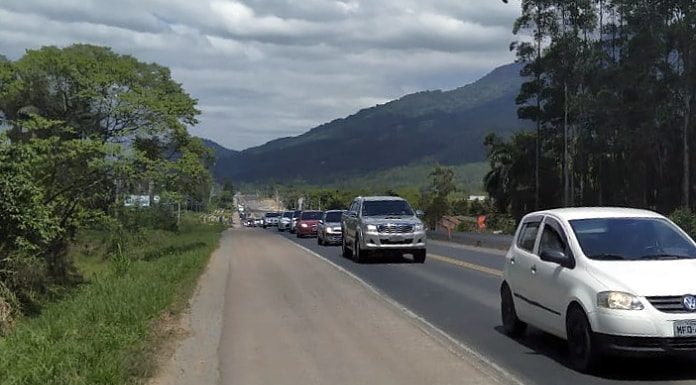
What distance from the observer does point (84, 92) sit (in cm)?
3388

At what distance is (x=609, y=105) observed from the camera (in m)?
56.6

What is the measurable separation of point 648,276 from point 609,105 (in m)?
50.5

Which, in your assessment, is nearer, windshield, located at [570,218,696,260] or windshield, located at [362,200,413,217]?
windshield, located at [570,218,696,260]

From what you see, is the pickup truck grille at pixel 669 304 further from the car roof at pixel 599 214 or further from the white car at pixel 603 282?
the car roof at pixel 599 214

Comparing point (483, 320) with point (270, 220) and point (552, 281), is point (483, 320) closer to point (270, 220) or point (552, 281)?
point (552, 281)

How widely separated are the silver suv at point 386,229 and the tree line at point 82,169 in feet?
25.7

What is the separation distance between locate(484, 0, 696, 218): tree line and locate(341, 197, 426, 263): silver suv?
31.5 metres

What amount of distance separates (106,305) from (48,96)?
35736 mm

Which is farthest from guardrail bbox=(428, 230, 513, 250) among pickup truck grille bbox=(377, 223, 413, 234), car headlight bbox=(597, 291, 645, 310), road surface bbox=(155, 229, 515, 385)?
car headlight bbox=(597, 291, 645, 310)

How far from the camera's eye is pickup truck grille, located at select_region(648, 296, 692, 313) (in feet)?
27.0

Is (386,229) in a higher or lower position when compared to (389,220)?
lower

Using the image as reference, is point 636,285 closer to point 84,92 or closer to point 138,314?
point 138,314

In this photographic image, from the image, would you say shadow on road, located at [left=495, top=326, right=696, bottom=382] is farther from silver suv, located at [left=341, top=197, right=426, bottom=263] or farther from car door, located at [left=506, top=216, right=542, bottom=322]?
silver suv, located at [left=341, top=197, right=426, bottom=263]

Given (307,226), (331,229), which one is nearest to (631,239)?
(331,229)
